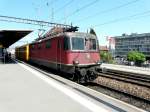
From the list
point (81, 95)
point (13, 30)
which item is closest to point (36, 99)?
point (81, 95)

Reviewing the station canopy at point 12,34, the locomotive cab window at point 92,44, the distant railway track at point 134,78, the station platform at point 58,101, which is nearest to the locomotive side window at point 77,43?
the locomotive cab window at point 92,44

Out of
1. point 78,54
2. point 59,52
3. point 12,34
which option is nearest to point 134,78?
point 78,54

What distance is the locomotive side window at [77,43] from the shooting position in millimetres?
14961

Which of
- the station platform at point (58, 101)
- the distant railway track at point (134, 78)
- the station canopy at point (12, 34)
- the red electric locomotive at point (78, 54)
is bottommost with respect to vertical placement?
the distant railway track at point (134, 78)

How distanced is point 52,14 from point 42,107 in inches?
1315

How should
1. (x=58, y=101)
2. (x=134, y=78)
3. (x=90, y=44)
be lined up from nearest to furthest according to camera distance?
(x=58, y=101) → (x=90, y=44) → (x=134, y=78)

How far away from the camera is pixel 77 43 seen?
49.8ft

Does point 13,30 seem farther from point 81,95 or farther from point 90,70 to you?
point 81,95

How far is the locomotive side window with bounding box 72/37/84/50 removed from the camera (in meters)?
15.0

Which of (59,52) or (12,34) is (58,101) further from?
(12,34)

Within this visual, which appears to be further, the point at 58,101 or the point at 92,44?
the point at 92,44

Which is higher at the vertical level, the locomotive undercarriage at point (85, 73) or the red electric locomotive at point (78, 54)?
the red electric locomotive at point (78, 54)

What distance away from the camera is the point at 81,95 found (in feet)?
30.4

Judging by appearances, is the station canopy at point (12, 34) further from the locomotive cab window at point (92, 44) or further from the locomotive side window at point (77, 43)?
the locomotive side window at point (77, 43)
